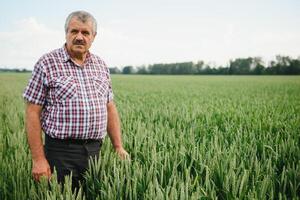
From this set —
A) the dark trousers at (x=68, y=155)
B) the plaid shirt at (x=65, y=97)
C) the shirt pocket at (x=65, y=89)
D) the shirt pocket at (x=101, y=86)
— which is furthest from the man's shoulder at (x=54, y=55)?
the dark trousers at (x=68, y=155)

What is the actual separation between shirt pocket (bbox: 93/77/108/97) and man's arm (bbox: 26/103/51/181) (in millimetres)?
447

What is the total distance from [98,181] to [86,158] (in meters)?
0.23

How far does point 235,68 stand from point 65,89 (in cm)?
9096

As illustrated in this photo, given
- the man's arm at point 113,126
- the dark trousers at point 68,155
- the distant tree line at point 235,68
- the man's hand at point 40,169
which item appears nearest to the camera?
the man's hand at point 40,169

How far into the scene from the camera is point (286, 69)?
7700cm

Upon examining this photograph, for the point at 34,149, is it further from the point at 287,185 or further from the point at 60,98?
the point at 287,185

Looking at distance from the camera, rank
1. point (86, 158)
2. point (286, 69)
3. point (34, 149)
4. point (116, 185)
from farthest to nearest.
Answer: point (286, 69)
point (86, 158)
point (34, 149)
point (116, 185)

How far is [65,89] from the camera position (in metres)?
2.35

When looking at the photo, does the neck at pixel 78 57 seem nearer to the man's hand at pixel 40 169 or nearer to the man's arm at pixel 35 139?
the man's arm at pixel 35 139

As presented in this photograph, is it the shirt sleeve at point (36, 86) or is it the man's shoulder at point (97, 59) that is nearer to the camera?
the shirt sleeve at point (36, 86)

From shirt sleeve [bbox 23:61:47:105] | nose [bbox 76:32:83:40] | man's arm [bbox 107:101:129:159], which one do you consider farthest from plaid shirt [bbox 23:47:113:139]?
man's arm [bbox 107:101:129:159]

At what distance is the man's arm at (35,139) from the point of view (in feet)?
7.66

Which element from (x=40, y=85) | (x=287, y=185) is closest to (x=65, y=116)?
(x=40, y=85)

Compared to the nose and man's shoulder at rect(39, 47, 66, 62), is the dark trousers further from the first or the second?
the nose
